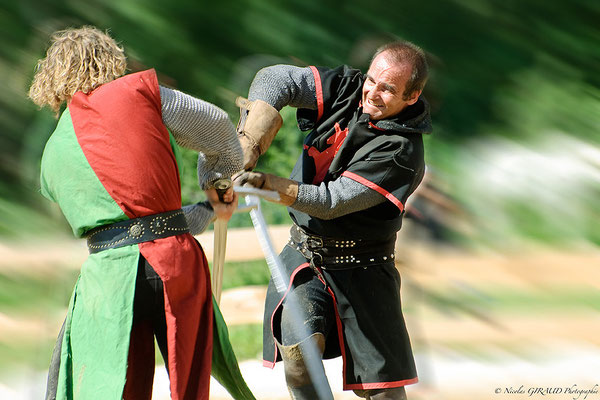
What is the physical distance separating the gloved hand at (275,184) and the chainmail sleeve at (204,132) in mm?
65

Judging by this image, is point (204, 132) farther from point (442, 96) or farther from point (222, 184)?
point (442, 96)

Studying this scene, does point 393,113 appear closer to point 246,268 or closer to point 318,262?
point 318,262

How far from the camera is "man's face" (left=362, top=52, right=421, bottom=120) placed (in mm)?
2428

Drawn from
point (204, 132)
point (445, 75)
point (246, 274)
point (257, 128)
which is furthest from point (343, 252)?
point (445, 75)

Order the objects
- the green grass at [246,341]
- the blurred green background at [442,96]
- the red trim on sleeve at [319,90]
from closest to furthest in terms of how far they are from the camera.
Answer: the red trim on sleeve at [319,90]
the green grass at [246,341]
the blurred green background at [442,96]

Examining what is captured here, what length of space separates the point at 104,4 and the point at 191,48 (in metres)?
0.62

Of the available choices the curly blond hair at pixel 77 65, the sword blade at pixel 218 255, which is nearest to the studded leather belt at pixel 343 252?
the sword blade at pixel 218 255

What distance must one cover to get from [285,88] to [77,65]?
717 millimetres

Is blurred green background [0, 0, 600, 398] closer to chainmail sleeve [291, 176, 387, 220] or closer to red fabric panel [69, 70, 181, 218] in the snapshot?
chainmail sleeve [291, 176, 387, 220]

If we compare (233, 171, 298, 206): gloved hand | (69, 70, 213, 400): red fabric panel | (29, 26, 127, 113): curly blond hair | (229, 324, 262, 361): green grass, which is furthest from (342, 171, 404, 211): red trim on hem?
(229, 324, 262, 361): green grass

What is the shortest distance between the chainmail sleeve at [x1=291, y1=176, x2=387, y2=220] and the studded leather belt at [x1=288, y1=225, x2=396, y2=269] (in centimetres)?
18

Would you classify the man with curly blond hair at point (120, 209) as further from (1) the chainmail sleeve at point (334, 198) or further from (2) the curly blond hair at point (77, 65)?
(1) the chainmail sleeve at point (334, 198)

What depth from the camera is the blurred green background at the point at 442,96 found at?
529cm

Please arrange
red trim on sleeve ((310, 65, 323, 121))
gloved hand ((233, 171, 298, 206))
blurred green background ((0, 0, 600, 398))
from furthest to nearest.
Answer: blurred green background ((0, 0, 600, 398)), red trim on sleeve ((310, 65, 323, 121)), gloved hand ((233, 171, 298, 206))
